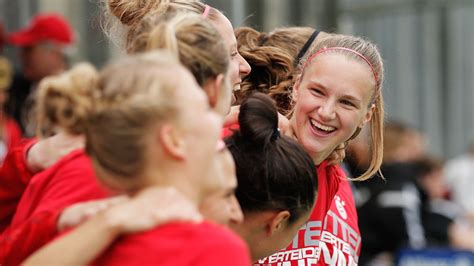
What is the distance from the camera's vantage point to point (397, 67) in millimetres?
10461

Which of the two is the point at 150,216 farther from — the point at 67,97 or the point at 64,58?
the point at 64,58

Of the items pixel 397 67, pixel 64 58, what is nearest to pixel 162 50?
pixel 64 58

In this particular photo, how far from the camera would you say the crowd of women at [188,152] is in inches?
90.0

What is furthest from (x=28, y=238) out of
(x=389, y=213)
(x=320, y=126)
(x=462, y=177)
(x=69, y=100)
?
(x=462, y=177)

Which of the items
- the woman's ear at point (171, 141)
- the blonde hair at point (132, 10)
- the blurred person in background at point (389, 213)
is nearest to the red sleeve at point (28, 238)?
the woman's ear at point (171, 141)

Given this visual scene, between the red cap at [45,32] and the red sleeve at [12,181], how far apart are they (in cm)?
346

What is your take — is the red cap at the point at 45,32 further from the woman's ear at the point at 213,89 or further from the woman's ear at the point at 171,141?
the woman's ear at the point at 171,141

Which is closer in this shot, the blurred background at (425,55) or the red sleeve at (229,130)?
the red sleeve at (229,130)

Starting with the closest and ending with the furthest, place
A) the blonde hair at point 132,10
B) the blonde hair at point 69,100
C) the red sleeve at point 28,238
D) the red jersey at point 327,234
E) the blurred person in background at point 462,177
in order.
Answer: the blonde hair at point 69,100 < the red sleeve at point 28,238 < the blonde hair at point 132,10 < the red jersey at point 327,234 < the blurred person in background at point 462,177

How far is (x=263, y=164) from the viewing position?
2.97 metres

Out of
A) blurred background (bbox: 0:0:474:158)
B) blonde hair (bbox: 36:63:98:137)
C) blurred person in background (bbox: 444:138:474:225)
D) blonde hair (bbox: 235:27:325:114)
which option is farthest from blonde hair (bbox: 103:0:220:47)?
blurred person in background (bbox: 444:138:474:225)

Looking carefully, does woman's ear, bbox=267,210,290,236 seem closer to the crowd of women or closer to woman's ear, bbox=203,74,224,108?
the crowd of women

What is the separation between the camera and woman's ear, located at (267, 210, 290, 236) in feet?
9.79

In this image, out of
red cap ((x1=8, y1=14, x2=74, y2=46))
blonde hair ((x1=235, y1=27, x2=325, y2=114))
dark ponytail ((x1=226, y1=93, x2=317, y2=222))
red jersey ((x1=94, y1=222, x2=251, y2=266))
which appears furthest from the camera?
red cap ((x1=8, y1=14, x2=74, y2=46))
